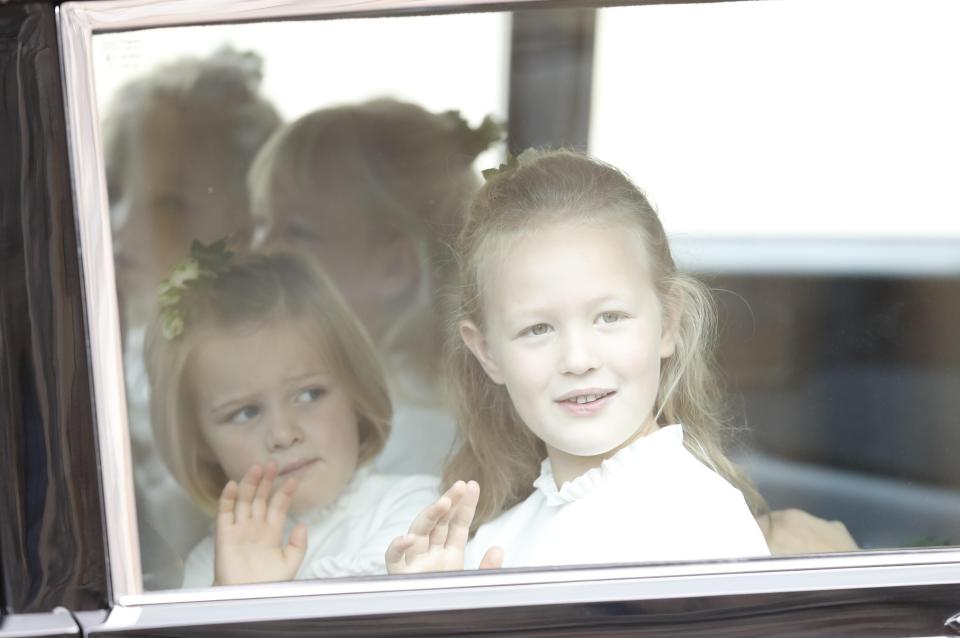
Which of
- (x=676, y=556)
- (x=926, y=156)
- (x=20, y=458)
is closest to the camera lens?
(x=20, y=458)

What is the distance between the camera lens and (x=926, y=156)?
151cm

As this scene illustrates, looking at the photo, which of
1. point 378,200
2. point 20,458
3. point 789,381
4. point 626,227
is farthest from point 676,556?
point 20,458

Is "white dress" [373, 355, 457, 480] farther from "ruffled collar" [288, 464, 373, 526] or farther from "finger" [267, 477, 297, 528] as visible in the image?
"finger" [267, 477, 297, 528]

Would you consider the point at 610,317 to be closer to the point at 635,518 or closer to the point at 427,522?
the point at 635,518

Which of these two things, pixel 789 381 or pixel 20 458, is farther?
pixel 789 381

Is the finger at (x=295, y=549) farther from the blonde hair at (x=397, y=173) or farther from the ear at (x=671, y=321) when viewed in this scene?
the ear at (x=671, y=321)

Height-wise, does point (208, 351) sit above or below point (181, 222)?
below

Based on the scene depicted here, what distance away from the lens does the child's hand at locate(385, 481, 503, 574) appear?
143cm

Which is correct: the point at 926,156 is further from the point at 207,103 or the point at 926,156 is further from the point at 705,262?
the point at 207,103

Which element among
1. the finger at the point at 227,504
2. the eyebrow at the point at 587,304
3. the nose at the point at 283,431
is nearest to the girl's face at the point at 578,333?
the eyebrow at the point at 587,304

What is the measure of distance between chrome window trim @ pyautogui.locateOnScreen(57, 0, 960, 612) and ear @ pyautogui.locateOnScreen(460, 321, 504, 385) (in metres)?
0.30

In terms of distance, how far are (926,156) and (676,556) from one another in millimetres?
702

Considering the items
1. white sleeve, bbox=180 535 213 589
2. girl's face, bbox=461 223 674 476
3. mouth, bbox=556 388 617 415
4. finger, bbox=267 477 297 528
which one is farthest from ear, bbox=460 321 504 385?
white sleeve, bbox=180 535 213 589

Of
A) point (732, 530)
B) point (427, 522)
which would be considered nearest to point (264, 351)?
point (427, 522)
